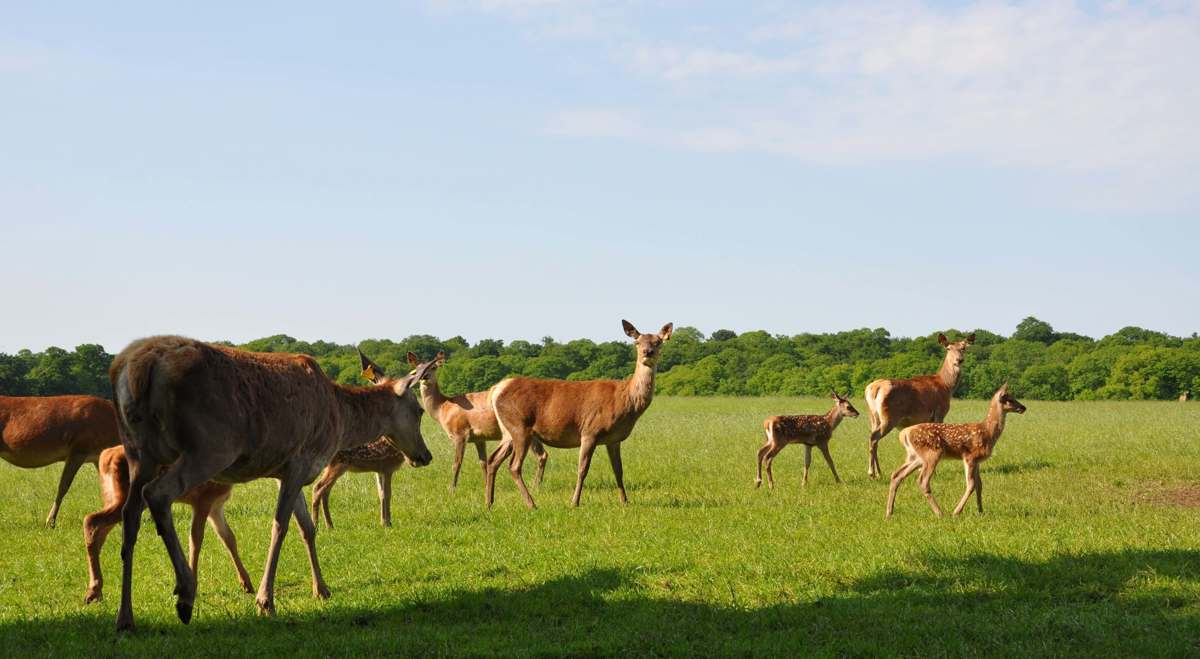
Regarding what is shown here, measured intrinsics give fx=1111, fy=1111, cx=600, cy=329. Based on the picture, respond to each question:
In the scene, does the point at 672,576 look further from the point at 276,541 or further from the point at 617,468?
the point at 617,468

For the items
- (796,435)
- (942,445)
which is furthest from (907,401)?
(942,445)

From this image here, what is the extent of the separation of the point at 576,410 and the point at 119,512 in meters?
7.75

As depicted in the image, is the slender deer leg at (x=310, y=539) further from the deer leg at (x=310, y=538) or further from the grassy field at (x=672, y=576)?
the grassy field at (x=672, y=576)

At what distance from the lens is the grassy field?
25.9 feet

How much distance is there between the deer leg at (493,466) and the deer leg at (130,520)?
7658mm

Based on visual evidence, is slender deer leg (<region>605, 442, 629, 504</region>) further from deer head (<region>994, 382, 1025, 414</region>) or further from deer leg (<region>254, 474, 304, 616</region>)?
deer leg (<region>254, 474, 304, 616</region>)

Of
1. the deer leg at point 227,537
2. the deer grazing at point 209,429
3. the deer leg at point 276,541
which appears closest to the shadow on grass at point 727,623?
the deer leg at point 276,541

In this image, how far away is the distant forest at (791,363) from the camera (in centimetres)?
6838

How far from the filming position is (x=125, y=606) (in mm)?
8016

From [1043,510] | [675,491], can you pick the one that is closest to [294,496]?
[675,491]

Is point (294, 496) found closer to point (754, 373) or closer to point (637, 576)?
point (637, 576)

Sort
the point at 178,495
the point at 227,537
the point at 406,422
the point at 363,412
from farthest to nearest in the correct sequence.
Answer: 1. the point at 406,422
2. the point at 363,412
3. the point at 227,537
4. the point at 178,495

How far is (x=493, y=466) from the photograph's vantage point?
16188 mm

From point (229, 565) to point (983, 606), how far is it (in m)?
7.00
